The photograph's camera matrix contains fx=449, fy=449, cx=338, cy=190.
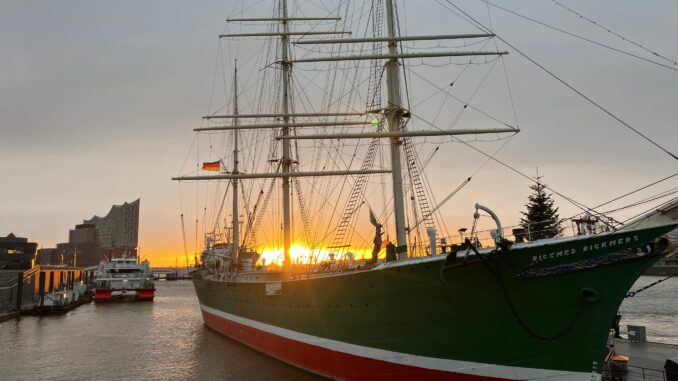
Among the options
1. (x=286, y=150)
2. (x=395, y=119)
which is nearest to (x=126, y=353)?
(x=286, y=150)

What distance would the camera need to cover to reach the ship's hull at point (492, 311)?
907cm

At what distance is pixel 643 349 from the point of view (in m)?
14.8

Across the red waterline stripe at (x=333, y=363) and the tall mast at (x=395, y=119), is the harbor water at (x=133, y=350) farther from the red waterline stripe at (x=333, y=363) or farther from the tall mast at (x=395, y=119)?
the tall mast at (x=395, y=119)

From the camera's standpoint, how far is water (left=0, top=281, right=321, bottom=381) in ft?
55.1

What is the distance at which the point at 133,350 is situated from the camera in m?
22.2

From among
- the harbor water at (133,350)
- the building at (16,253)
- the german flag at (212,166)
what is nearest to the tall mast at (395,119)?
the harbor water at (133,350)

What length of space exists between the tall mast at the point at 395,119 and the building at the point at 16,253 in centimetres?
8355

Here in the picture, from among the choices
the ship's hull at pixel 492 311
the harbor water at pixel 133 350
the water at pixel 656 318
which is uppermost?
the ship's hull at pixel 492 311

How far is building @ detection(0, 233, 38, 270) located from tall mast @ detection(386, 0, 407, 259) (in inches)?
3289

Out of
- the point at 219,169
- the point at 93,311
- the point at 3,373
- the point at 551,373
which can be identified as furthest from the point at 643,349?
the point at 93,311

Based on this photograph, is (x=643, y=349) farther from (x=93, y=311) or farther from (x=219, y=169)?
(x=93, y=311)

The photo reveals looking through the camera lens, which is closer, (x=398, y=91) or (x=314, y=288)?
(x=314, y=288)

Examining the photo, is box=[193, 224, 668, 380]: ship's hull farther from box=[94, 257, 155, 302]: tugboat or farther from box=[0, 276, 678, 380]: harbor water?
box=[94, 257, 155, 302]: tugboat

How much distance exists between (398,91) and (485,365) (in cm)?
899
